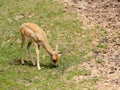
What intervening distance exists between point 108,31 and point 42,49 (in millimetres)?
2740

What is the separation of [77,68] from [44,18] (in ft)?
15.5

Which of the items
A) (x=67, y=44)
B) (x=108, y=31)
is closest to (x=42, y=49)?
(x=67, y=44)

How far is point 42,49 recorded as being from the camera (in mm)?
13508

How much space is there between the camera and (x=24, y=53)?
13.4 metres

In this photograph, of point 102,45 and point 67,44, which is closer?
point 102,45

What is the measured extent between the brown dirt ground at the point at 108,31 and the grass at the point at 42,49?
1.12 ft

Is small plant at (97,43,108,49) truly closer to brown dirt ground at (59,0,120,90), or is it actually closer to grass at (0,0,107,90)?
brown dirt ground at (59,0,120,90)

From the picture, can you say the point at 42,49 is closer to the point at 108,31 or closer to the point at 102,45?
the point at 102,45

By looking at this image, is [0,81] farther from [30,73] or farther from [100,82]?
[100,82]

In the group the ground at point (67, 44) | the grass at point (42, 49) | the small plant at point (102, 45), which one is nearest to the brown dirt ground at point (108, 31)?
the ground at point (67, 44)

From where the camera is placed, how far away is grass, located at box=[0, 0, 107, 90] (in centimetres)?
1105

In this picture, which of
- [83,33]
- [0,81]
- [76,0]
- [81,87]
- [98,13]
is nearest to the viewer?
[81,87]

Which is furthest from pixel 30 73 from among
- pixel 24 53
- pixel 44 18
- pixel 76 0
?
pixel 76 0

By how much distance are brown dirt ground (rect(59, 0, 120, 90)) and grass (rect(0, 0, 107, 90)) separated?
0.34 meters
